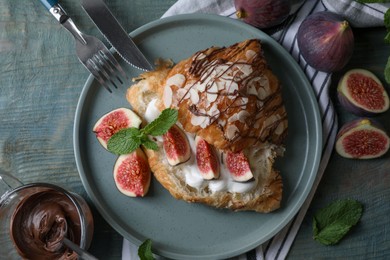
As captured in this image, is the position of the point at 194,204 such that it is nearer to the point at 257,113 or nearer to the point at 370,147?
the point at 257,113

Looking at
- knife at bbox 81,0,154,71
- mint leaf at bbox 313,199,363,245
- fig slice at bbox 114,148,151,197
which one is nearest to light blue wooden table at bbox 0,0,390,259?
mint leaf at bbox 313,199,363,245

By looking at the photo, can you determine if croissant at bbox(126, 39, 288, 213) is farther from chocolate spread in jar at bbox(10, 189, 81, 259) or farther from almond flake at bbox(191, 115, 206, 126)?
chocolate spread in jar at bbox(10, 189, 81, 259)

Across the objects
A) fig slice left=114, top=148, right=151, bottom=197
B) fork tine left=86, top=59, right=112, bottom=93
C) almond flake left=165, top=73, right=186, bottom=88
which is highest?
fork tine left=86, top=59, right=112, bottom=93

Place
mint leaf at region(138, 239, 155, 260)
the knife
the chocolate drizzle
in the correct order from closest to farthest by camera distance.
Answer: the chocolate drizzle
mint leaf at region(138, 239, 155, 260)
the knife

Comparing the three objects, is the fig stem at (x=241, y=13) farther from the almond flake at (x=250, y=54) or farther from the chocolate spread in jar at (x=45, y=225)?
the chocolate spread in jar at (x=45, y=225)

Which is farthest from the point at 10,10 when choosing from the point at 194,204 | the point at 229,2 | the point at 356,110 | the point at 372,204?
the point at 372,204

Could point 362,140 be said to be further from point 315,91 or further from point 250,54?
point 250,54
